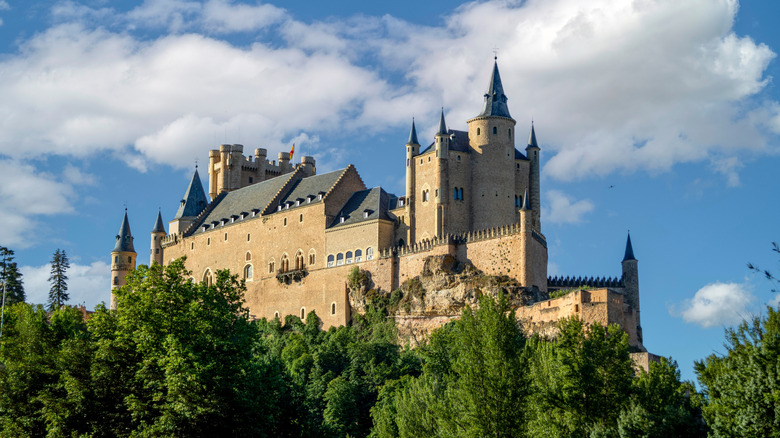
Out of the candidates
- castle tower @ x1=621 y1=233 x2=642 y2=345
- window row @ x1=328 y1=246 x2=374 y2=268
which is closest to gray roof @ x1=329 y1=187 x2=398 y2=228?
window row @ x1=328 y1=246 x2=374 y2=268

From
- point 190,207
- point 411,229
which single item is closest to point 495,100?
point 411,229

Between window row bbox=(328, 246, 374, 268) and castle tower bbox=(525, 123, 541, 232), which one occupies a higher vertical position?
castle tower bbox=(525, 123, 541, 232)

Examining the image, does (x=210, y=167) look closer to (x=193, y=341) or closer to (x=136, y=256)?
(x=136, y=256)

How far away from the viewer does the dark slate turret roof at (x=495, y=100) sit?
9094 centimetres

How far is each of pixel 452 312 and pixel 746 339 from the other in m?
44.6

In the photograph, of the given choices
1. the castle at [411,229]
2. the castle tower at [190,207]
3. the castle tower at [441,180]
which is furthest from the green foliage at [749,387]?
the castle tower at [190,207]

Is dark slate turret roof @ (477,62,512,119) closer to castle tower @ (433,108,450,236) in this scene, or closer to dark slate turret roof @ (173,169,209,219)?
castle tower @ (433,108,450,236)

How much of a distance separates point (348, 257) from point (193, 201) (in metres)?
30.3

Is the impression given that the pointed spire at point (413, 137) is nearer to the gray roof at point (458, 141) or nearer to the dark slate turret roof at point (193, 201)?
the gray roof at point (458, 141)

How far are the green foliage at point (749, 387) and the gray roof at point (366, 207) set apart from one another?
174 feet

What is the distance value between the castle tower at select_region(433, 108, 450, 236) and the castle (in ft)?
0.26

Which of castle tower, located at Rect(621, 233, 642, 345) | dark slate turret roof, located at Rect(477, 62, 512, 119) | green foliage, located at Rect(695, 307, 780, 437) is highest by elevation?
dark slate turret roof, located at Rect(477, 62, 512, 119)

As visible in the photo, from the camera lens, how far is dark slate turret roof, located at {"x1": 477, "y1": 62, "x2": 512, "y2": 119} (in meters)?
90.9

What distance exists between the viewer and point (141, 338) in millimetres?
51969
